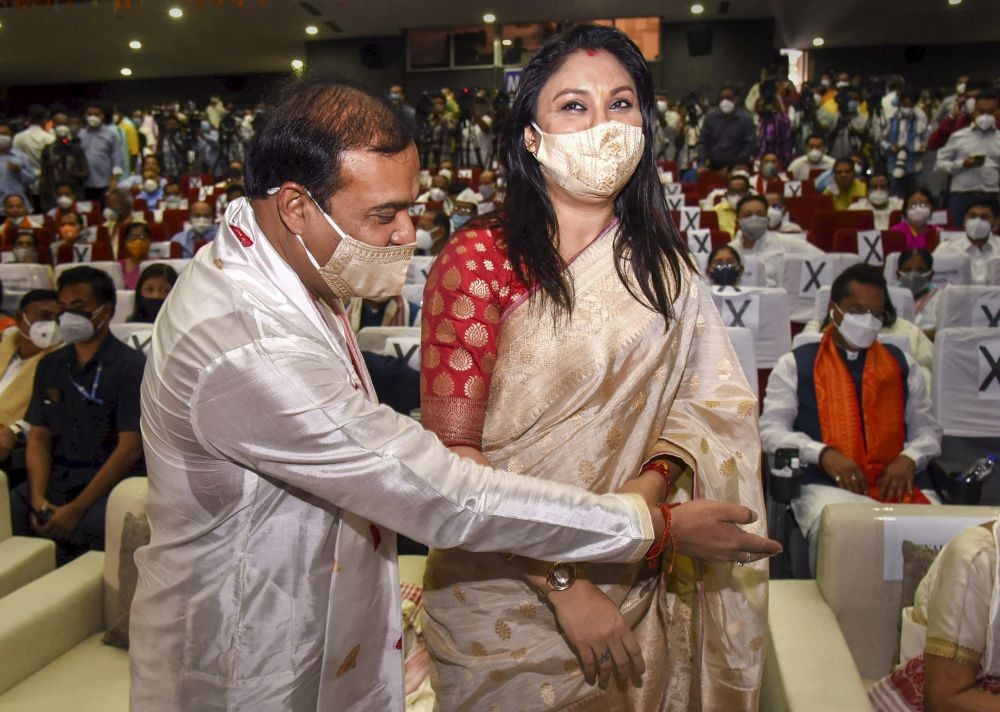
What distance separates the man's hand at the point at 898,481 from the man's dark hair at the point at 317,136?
7.57 ft

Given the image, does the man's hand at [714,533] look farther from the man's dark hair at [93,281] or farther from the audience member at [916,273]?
the audience member at [916,273]

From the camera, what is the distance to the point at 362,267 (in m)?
1.07

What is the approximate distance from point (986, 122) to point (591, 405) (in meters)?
9.42

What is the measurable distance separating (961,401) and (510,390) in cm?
286

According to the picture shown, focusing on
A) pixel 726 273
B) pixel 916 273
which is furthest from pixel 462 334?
pixel 916 273

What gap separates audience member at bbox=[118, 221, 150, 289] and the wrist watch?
6.33 m

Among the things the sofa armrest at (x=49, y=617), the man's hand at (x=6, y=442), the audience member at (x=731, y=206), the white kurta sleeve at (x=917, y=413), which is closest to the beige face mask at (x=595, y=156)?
the sofa armrest at (x=49, y=617)

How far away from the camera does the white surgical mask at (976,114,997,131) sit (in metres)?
9.02

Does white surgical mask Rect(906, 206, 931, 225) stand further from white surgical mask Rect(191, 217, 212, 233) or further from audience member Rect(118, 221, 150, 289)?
audience member Rect(118, 221, 150, 289)

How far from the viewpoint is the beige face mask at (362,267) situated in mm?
1049

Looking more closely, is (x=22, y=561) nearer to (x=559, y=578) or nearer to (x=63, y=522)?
(x=63, y=522)

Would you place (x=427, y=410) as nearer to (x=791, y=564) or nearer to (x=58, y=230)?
(x=791, y=564)

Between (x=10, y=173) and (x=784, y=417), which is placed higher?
(x=10, y=173)

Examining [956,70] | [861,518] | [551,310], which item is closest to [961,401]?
[861,518]
